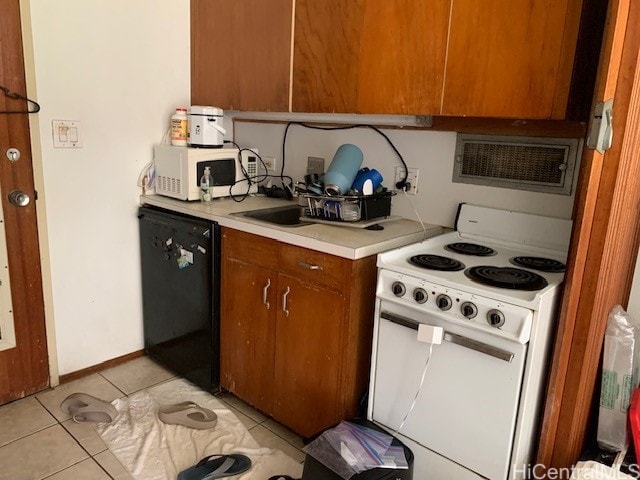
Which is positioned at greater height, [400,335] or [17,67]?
[17,67]

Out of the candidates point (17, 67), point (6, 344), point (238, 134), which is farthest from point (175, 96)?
point (6, 344)

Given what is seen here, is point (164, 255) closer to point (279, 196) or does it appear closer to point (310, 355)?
point (279, 196)

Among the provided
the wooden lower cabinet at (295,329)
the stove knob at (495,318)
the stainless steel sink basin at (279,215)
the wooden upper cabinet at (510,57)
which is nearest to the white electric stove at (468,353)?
the stove knob at (495,318)

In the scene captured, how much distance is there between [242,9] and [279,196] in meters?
0.96

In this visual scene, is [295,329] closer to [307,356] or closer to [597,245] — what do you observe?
[307,356]

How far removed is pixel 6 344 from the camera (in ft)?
Answer: 7.52

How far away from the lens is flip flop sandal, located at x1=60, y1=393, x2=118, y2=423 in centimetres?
223

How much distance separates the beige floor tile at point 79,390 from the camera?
2340 mm

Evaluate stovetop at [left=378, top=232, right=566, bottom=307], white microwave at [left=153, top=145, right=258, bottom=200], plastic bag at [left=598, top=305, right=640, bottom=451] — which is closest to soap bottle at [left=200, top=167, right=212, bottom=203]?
white microwave at [left=153, top=145, right=258, bottom=200]

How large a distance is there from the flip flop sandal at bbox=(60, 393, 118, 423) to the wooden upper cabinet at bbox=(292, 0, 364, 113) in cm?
164

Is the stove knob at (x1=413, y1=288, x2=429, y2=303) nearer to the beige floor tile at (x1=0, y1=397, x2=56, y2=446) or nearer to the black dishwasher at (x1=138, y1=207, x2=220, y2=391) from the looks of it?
the black dishwasher at (x1=138, y1=207, x2=220, y2=391)

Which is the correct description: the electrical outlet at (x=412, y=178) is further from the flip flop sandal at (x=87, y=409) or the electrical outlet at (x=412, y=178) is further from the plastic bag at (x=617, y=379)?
the flip flop sandal at (x=87, y=409)

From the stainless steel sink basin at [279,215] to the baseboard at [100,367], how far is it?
1.15 meters

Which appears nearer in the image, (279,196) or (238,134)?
(279,196)
